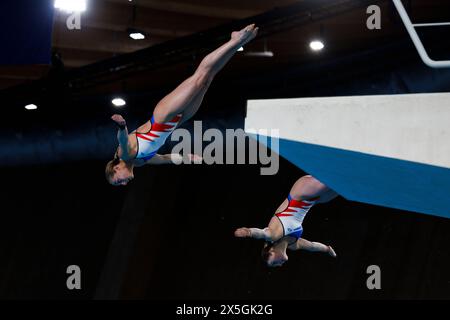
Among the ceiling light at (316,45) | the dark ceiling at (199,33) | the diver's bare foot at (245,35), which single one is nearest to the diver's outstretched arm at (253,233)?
the diver's bare foot at (245,35)

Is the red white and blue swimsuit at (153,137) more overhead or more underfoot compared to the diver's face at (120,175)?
more overhead

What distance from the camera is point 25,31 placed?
5344mm

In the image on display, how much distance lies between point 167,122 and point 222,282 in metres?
4.10

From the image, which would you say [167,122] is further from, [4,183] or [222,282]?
[4,183]

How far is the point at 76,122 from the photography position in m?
9.35

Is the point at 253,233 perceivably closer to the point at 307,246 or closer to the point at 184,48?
the point at 307,246

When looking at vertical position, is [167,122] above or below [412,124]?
above

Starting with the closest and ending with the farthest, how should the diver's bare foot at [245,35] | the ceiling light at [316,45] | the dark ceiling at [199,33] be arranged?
the diver's bare foot at [245,35] < the dark ceiling at [199,33] < the ceiling light at [316,45]

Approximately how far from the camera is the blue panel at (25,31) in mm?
5297

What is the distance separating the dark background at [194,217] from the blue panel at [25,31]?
3296mm

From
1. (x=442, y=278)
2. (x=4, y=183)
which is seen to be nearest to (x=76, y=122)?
(x=4, y=183)

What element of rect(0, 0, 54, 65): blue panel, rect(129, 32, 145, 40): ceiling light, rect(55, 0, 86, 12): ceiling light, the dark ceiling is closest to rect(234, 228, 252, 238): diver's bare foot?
rect(0, 0, 54, 65): blue panel

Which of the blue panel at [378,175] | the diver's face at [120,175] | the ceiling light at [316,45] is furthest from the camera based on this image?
the ceiling light at [316,45]

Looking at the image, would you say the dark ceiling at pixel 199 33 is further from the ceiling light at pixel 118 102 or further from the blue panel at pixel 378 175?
the blue panel at pixel 378 175
